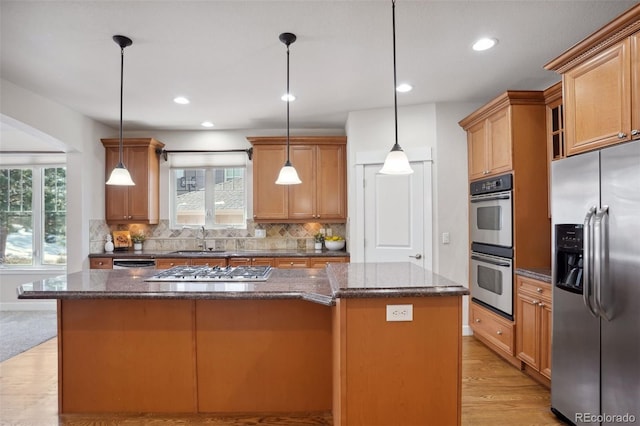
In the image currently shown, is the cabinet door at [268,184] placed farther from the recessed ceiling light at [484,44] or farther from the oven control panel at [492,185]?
the recessed ceiling light at [484,44]

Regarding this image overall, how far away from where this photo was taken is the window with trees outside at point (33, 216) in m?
5.18

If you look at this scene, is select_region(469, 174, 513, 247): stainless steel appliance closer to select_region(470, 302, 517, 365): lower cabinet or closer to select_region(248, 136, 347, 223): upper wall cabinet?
select_region(470, 302, 517, 365): lower cabinet

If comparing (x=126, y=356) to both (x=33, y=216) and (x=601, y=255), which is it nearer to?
(x=601, y=255)

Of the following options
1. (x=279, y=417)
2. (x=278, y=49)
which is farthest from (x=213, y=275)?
(x=278, y=49)

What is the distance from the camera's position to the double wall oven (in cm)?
306

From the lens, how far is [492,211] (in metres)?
3.33

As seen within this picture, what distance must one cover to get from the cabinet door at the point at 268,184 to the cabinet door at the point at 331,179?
0.49 m

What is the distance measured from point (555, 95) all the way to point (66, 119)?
16.7ft

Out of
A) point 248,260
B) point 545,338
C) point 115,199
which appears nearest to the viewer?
point 545,338

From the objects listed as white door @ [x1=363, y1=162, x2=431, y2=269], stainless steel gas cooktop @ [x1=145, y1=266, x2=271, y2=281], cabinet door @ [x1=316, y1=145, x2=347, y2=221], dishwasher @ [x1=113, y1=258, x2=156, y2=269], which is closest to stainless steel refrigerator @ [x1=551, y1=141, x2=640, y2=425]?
white door @ [x1=363, y1=162, x2=431, y2=269]

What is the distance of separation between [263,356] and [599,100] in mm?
2628

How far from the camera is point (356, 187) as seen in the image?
4.14m

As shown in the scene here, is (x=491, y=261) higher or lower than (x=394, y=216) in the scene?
lower

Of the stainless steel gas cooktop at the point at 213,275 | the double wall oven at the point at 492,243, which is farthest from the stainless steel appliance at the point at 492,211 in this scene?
the stainless steel gas cooktop at the point at 213,275
